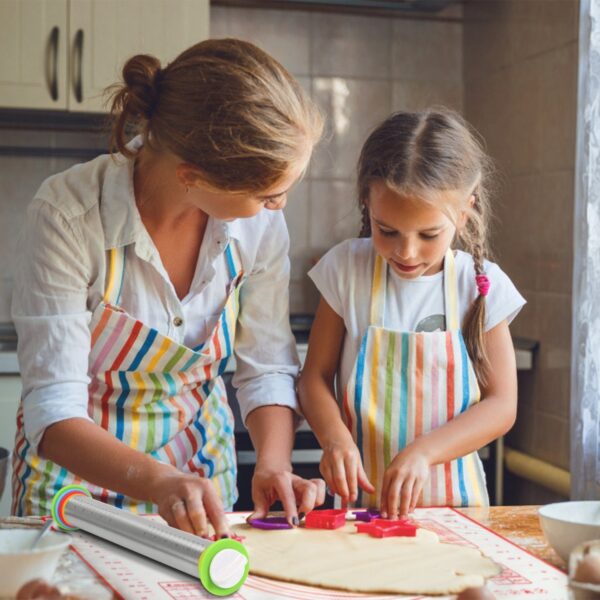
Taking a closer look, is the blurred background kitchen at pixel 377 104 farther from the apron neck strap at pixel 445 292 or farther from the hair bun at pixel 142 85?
the hair bun at pixel 142 85

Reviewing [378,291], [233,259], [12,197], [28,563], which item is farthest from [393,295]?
[12,197]

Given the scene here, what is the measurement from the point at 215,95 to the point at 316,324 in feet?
1.70

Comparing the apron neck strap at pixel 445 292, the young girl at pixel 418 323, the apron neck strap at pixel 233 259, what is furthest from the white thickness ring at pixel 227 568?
the apron neck strap at pixel 445 292

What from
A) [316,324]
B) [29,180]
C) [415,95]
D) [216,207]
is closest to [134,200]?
[216,207]

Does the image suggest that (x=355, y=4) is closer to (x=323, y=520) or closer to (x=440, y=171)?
(x=440, y=171)

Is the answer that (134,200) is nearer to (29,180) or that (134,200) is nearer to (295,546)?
(295,546)

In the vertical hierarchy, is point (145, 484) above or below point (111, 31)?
below

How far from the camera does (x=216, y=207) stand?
1177mm

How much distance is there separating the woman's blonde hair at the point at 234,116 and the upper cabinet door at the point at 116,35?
52.1 inches

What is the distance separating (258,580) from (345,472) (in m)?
0.30

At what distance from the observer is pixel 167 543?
955mm

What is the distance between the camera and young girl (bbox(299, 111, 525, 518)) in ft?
4.53

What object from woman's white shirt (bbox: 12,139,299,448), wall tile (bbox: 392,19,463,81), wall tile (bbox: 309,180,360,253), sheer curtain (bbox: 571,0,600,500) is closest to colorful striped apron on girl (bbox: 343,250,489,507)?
woman's white shirt (bbox: 12,139,299,448)

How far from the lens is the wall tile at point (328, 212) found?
282 cm
